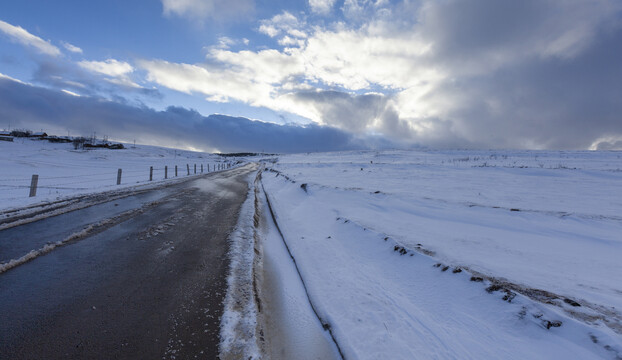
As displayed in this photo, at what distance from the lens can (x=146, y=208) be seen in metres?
9.09

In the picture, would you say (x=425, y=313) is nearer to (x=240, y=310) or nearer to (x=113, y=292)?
(x=240, y=310)

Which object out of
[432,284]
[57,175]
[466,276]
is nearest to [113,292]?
[432,284]

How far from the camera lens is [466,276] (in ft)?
13.0

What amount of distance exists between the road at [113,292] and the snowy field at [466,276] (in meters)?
1.62

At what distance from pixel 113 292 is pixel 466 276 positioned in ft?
16.0

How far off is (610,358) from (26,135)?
141980 millimetres

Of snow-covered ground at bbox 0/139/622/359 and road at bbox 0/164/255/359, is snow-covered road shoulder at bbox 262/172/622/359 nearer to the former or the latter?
snow-covered ground at bbox 0/139/622/359

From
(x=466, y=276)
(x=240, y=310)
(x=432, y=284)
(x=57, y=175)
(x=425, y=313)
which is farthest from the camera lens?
(x=57, y=175)

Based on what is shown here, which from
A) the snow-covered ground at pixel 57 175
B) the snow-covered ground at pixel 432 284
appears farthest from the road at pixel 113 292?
the snow-covered ground at pixel 57 175

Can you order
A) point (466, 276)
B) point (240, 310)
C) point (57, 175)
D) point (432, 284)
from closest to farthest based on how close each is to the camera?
point (240, 310)
point (466, 276)
point (432, 284)
point (57, 175)

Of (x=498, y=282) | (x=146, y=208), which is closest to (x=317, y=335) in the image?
(x=498, y=282)

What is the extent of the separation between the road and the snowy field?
5.32ft

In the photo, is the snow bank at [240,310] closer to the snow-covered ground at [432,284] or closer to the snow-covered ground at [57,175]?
the snow-covered ground at [432,284]

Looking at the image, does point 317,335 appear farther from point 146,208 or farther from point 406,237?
point 146,208
